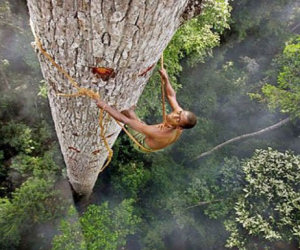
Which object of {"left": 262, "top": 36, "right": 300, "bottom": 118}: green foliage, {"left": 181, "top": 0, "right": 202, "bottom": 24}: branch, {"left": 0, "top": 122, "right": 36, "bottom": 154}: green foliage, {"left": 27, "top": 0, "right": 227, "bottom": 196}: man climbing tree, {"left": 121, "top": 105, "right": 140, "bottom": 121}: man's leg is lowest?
{"left": 0, "top": 122, "right": 36, "bottom": 154}: green foliage

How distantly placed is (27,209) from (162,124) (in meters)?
3.62

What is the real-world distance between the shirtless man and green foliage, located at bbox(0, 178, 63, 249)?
317cm

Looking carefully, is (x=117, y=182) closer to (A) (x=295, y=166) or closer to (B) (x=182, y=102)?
(B) (x=182, y=102)

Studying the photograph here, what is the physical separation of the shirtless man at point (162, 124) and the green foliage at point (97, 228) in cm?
297

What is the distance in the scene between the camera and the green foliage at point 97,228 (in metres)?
4.25

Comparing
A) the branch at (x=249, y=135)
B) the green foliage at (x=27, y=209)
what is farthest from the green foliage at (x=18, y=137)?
the branch at (x=249, y=135)

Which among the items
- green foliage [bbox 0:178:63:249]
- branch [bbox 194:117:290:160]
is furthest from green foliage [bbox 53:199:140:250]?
branch [bbox 194:117:290:160]

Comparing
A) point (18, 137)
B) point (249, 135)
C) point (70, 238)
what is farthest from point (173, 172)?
point (18, 137)

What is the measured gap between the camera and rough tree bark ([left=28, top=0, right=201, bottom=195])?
110cm

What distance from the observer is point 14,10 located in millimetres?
6359

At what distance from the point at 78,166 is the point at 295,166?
498 cm

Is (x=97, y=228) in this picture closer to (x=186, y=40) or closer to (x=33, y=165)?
(x=33, y=165)

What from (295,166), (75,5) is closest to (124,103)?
(75,5)

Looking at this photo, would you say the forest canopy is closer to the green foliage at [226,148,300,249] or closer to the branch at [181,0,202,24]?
the green foliage at [226,148,300,249]
